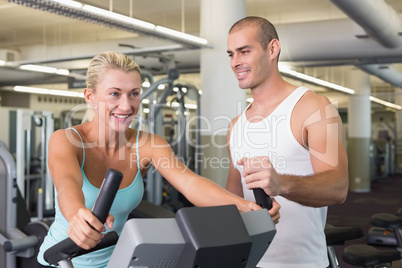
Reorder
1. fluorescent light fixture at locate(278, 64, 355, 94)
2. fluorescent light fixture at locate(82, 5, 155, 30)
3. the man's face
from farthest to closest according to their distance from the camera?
fluorescent light fixture at locate(278, 64, 355, 94)
fluorescent light fixture at locate(82, 5, 155, 30)
the man's face

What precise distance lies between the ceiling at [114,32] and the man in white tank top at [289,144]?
179 inches

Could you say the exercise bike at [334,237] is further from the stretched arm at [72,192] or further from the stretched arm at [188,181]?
the stretched arm at [72,192]

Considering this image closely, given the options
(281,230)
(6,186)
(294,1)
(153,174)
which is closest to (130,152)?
(281,230)

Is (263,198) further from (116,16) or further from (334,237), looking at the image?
(116,16)

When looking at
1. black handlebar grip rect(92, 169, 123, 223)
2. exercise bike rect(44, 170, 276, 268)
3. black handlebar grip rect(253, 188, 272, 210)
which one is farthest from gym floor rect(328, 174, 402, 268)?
black handlebar grip rect(92, 169, 123, 223)

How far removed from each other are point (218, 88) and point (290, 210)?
3942mm

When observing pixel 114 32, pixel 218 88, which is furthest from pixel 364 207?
pixel 114 32

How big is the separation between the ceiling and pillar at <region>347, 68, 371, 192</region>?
108 inches

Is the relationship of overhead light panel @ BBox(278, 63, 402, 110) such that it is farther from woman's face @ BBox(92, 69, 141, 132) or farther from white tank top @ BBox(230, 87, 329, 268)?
woman's face @ BBox(92, 69, 141, 132)

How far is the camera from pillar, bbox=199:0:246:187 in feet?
17.5

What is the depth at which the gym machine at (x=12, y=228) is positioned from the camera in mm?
3412

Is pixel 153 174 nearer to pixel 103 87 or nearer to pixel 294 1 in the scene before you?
pixel 294 1

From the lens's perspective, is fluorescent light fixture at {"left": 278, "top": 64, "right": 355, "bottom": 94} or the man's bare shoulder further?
fluorescent light fixture at {"left": 278, "top": 64, "right": 355, "bottom": 94}

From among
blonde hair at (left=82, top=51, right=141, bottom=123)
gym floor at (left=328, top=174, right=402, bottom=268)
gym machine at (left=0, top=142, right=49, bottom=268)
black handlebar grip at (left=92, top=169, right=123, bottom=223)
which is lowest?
gym floor at (left=328, top=174, right=402, bottom=268)
